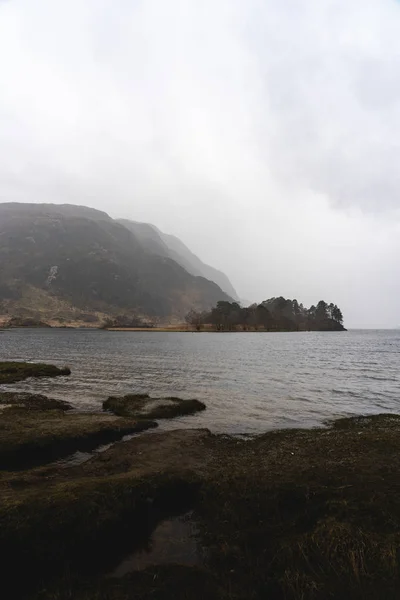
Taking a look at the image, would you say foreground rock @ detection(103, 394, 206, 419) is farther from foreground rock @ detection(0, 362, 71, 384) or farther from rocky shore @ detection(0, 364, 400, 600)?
foreground rock @ detection(0, 362, 71, 384)

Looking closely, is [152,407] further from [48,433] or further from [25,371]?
[25,371]

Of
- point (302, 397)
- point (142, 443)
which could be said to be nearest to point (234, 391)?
point (302, 397)

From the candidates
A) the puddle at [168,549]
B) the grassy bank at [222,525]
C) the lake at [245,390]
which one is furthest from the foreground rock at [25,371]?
the puddle at [168,549]

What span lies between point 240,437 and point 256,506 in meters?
10.0

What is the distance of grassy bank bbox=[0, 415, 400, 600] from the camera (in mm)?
7758

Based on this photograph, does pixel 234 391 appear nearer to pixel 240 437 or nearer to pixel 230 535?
pixel 240 437

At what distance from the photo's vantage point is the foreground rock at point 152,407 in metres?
26.2

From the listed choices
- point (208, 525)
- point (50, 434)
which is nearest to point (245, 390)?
point (50, 434)

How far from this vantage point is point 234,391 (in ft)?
121

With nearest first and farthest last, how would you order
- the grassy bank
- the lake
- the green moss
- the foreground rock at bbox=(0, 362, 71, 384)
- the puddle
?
the grassy bank
the puddle
the green moss
the lake
the foreground rock at bbox=(0, 362, 71, 384)

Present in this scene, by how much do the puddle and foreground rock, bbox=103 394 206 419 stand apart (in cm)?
1504

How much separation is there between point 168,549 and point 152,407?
18464 millimetres

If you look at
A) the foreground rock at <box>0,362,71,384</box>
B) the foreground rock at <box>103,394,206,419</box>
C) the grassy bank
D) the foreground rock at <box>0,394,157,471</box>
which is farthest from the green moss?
the foreground rock at <box>0,362,71,384</box>

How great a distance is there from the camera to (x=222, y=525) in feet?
34.5
